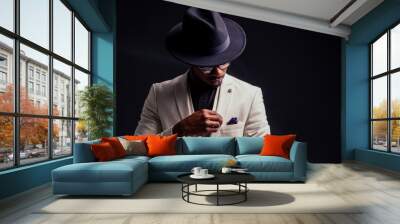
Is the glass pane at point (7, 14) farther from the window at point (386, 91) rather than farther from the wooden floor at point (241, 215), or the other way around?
the window at point (386, 91)

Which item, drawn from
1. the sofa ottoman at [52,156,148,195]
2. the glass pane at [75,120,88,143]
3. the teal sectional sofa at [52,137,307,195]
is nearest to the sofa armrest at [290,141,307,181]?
the teal sectional sofa at [52,137,307,195]

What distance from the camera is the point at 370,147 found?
29.4 feet

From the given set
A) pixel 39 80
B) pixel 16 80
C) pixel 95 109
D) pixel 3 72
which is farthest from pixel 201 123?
pixel 3 72

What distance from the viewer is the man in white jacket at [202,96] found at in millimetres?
7844

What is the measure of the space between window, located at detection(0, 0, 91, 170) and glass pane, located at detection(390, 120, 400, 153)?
6222 millimetres

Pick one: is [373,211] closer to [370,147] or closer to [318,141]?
[318,141]

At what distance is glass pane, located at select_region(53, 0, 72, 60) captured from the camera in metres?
6.52

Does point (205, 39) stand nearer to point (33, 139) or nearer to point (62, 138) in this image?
point (62, 138)

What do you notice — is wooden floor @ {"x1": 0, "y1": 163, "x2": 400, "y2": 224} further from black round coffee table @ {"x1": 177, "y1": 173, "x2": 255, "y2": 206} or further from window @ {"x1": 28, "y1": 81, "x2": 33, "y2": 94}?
window @ {"x1": 28, "y1": 81, "x2": 33, "y2": 94}

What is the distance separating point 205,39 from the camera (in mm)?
7457

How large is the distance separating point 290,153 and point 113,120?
3877mm

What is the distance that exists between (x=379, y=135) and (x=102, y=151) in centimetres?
608

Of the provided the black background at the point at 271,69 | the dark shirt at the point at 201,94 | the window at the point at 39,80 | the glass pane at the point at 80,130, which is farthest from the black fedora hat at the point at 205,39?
the glass pane at the point at 80,130

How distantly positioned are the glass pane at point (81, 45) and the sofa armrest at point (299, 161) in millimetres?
4470
